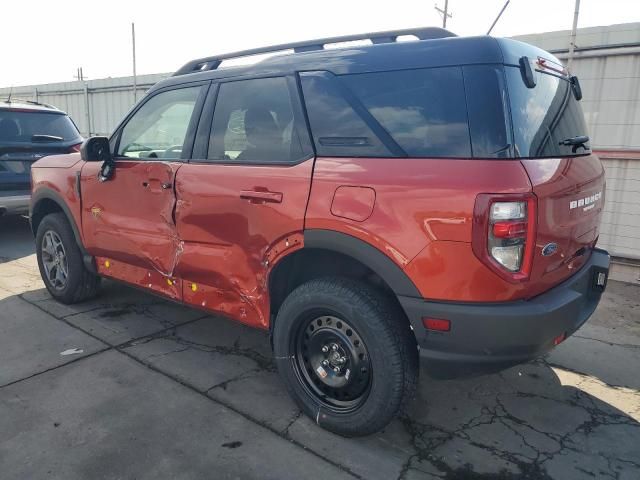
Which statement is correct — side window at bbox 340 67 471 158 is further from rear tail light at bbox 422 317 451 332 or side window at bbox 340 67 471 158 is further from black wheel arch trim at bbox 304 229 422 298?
rear tail light at bbox 422 317 451 332

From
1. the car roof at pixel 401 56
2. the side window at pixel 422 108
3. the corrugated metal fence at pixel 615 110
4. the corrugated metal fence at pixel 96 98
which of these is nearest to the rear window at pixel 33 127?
the corrugated metal fence at pixel 96 98

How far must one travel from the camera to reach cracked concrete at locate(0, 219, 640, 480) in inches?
95.0

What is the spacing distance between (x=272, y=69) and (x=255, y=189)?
2.37ft

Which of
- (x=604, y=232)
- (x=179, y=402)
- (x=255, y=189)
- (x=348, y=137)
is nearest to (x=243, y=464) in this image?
(x=179, y=402)

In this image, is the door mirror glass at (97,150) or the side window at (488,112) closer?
the side window at (488,112)

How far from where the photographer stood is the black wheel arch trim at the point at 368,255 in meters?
2.27

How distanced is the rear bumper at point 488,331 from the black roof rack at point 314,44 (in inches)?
53.3

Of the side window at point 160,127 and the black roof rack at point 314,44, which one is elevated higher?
the black roof rack at point 314,44

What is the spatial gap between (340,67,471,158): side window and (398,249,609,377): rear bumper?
0.69 meters

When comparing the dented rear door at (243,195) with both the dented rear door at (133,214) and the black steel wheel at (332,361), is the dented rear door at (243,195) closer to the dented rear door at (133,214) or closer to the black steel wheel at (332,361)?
the dented rear door at (133,214)

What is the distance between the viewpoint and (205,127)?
3188 millimetres

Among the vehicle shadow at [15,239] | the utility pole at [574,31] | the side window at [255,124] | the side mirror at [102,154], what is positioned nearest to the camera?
the side window at [255,124]

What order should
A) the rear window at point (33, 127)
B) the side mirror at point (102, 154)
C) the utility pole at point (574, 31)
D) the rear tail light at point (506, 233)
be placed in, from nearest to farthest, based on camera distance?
the rear tail light at point (506, 233) < the side mirror at point (102, 154) < the utility pole at point (574, 31) < the rear window at point (33, 127)

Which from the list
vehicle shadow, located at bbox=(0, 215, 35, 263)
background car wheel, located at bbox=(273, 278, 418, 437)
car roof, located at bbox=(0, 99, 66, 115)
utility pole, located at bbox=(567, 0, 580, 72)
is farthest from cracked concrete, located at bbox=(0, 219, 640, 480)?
car roof, located at bbox=(0, 99, 66, 115)
